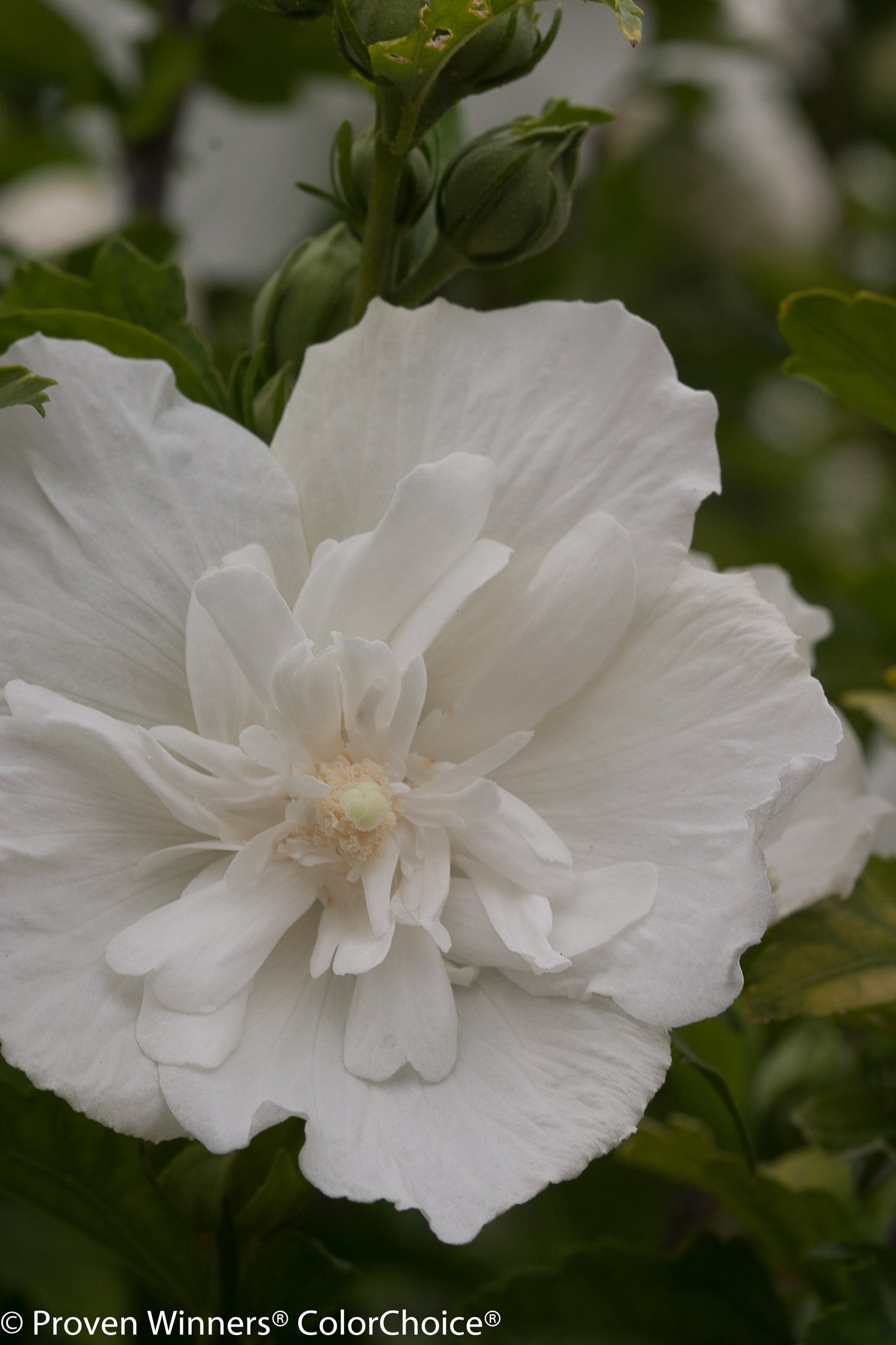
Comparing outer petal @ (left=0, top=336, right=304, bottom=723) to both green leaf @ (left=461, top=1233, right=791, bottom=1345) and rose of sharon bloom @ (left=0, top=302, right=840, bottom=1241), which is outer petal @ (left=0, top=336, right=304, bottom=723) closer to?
rose of sharon bloom @ (left=0, top=302, right=840, bottom=1241)

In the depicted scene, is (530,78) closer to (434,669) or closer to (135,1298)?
(434,669)

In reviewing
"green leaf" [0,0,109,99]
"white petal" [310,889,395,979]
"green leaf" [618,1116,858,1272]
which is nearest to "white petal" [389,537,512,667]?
"white petal" [310,889,395,979]

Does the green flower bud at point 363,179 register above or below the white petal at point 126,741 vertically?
above

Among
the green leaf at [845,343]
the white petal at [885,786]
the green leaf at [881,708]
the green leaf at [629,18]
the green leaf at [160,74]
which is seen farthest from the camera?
the green leaf at [160,74]

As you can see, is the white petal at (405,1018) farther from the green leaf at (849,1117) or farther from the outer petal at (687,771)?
the green leaf at (849,1117)

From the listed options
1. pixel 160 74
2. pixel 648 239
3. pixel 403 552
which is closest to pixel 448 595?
pixel 403 552

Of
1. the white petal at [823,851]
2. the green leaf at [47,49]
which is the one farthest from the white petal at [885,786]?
the green leaf at [47,49]

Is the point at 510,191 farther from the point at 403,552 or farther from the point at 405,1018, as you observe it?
the point at 405,1018
